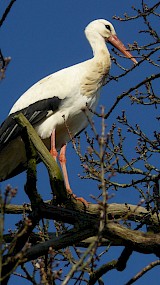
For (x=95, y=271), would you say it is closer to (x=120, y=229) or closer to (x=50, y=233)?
(x=120, y=229)

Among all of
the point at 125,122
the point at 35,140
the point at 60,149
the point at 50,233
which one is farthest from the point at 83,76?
the point at 35,140

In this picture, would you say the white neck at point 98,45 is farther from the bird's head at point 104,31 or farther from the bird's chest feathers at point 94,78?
the bird's chest feathers at point 94,78

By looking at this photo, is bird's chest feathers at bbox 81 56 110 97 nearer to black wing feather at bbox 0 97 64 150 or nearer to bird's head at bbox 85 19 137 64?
black wing feather at bbox 0 97 64 150

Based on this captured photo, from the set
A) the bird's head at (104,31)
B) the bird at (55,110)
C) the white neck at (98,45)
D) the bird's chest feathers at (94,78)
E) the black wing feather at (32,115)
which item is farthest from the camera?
→ the bird's head at (104,31)

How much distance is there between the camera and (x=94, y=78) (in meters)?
9.71

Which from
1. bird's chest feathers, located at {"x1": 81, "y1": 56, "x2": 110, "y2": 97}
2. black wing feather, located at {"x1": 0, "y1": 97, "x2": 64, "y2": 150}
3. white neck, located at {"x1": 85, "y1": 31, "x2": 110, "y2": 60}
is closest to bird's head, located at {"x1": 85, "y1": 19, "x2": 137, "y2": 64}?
white neck, located at {"x1": 85, "y1": 31, "x2": 110, "y2": 60}

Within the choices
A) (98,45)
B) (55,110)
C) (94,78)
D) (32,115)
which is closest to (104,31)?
(98,45)

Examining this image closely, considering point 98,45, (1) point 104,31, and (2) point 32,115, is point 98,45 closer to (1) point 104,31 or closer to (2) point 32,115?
(1) point 104,31

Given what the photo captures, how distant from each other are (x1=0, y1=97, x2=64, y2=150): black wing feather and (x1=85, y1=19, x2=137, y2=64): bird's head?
1.67 meters

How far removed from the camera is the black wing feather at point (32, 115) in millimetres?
9008

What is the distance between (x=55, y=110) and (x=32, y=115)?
0.30m

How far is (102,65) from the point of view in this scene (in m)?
10.1

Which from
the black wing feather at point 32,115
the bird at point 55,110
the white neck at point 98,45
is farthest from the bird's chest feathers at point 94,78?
the black wing feather at point 32,115

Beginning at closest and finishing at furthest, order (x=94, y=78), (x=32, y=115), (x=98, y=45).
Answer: (x=32, y=115), (x=94, y=78), (x=98, y=45)
